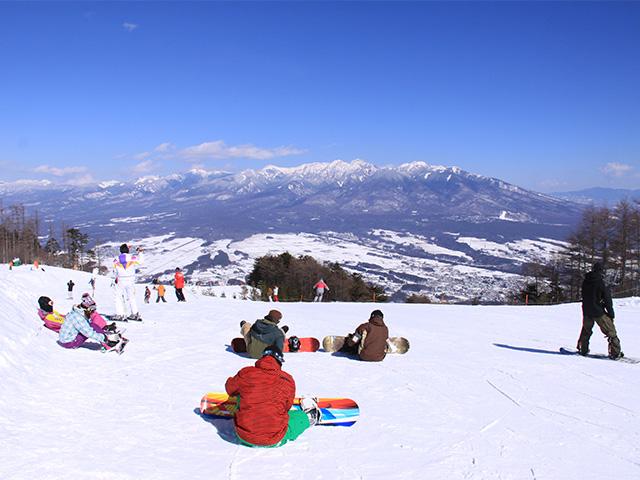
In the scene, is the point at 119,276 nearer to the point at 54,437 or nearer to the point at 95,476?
the point at 54,437

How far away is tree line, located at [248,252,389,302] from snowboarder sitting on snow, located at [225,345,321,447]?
3327 cm

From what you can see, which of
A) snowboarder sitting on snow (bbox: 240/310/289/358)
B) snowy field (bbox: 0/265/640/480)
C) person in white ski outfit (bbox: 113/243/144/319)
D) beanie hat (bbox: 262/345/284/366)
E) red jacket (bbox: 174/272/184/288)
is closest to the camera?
snowy field (bbox: 0/265/640/480)

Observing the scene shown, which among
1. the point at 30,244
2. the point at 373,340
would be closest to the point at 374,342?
the point at 373,340

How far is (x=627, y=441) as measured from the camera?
4.54 metres

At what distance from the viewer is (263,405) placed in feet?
12.9

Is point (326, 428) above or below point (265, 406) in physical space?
below

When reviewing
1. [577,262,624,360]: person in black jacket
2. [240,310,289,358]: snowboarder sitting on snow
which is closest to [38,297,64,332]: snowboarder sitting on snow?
[240,310,289,358]: snowboarder sitting on snow

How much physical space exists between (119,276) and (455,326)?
33.2ft

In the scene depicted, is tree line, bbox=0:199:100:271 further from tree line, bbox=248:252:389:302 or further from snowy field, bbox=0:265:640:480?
snowy field, bbox=0:265:640:480

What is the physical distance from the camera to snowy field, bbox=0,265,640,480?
3631 mm

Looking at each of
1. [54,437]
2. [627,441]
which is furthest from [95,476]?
[627,441]

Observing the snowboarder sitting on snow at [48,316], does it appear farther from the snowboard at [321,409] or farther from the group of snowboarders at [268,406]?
the group of snowboarders at [268,406]

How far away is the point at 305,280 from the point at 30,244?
1932 inches

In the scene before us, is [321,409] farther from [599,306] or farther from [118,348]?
[599,306]
